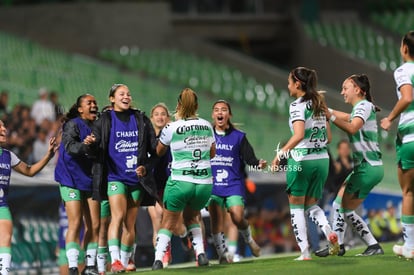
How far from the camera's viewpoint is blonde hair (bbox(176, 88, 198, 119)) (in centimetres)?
1523

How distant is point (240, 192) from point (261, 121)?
54.0ft

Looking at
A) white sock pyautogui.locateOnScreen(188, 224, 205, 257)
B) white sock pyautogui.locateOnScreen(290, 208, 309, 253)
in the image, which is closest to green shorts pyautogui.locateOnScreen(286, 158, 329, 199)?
white sock pyautogui.locateOnScreen(290, 208, 309, 253)

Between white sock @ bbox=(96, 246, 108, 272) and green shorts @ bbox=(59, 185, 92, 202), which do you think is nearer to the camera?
green shorts @ bbox=(59, 185, 92, 202)

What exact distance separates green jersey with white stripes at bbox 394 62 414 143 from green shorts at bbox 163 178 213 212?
8.15 ft

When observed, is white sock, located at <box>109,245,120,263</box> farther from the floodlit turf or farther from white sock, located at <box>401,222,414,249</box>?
white sock, located at <box>401,222,414,249</box>

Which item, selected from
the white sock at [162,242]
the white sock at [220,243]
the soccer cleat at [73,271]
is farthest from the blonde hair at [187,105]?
the white sock at [220,243]

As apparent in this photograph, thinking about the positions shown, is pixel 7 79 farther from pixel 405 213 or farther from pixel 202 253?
pixel 405 213

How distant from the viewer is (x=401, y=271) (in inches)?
543

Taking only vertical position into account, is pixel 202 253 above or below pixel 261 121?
below

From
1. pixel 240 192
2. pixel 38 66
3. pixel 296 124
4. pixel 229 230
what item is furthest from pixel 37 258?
pixel 38 66

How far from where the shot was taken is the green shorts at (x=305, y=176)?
15.2 metres

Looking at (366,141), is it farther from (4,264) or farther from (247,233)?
(4,264)

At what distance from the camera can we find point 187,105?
15211 mm

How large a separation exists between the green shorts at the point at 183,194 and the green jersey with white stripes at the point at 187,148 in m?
0.06
